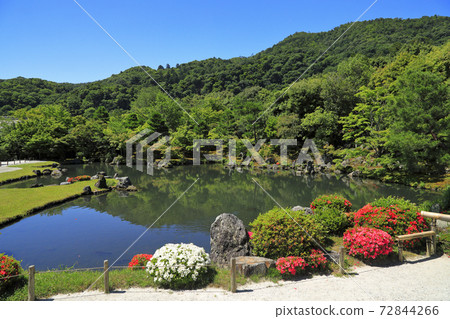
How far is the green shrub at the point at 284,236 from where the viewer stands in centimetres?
845

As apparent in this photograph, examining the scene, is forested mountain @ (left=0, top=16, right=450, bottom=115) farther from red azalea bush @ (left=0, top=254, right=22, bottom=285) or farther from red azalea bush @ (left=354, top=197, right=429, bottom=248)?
red azalea bush @ (left=0, top=254, right=22, bottom=285)

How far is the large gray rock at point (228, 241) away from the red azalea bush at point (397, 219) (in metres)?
5.05

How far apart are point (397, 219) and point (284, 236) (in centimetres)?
474

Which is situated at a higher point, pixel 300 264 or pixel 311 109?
pixel 311 109

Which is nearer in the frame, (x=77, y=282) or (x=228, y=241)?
(x=77, y=282)

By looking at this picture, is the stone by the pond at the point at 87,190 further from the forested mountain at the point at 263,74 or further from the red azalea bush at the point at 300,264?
the forested mountain at the point at 263,74

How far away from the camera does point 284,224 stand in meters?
8.93

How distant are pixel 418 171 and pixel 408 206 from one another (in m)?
18.2

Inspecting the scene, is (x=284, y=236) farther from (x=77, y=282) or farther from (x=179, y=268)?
(x=77, y=282)

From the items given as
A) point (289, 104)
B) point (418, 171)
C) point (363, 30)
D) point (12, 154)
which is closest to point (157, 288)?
point (418, 171)

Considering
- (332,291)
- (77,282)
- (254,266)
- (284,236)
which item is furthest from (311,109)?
(77,282)

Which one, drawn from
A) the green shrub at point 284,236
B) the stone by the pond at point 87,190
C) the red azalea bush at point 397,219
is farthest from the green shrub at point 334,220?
the stone by the pond at point 87,190

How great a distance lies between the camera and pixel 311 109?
46031 mm
